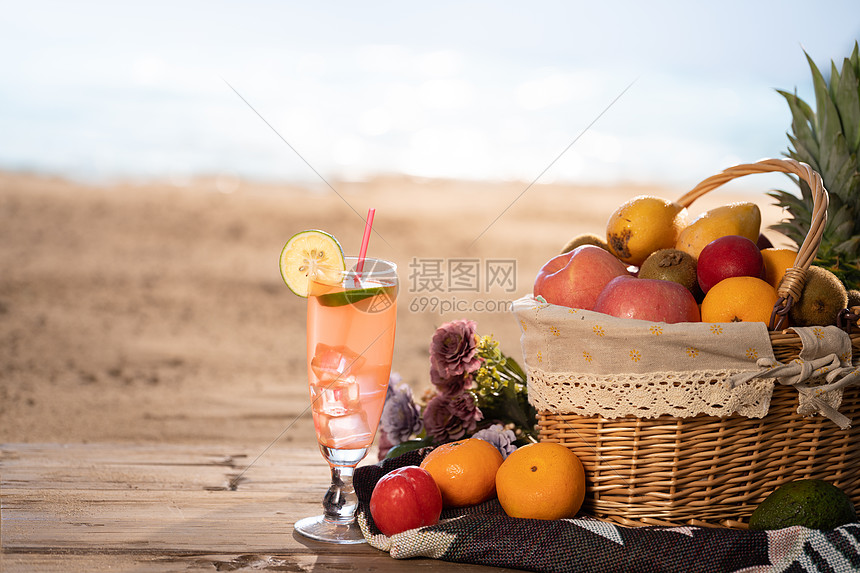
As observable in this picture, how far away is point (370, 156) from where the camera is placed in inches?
444

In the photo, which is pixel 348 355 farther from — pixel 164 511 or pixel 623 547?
pixel 623 547

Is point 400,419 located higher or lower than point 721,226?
lower

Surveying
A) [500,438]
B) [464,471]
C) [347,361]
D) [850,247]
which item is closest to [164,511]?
[347,361]

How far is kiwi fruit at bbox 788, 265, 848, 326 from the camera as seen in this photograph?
133cm

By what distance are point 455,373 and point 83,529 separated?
74 centimetres

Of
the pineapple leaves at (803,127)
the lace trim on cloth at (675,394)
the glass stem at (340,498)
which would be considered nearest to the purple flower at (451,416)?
the glass stem at (340,498)

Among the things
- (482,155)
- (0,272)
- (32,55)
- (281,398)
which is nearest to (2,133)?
(32,55)

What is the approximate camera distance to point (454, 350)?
156 cm

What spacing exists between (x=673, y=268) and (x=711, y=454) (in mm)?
347

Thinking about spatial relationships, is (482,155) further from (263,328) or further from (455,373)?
(455,373)

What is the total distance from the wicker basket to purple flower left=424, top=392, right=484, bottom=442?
272 mm

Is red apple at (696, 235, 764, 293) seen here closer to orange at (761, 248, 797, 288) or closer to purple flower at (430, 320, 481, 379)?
orange at (761, 248, 797, 288)

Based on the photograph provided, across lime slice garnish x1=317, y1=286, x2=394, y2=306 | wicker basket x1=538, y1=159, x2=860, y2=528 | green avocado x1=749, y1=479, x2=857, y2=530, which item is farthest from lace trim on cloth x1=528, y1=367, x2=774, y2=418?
lime slice garnish x1=317, y1=286, x2=394, y2=306

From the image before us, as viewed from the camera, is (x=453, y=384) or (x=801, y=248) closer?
(x=801, y=248)
